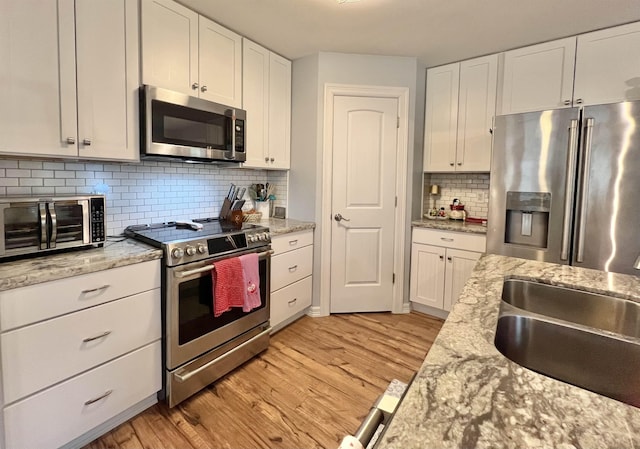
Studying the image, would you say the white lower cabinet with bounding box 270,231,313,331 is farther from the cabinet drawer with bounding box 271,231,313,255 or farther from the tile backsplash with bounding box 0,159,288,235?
the tile backsplash with bounding box 0,159,288,235

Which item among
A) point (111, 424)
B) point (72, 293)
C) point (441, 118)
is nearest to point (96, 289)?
point (72, 293)

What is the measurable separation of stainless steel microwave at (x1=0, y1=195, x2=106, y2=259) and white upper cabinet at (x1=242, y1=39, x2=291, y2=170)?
1223 millimetres

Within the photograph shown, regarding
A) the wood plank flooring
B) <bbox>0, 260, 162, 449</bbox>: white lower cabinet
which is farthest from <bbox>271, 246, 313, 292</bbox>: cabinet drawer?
<bbox>0, 260, 162, 449</bbox>: white lower cabinet

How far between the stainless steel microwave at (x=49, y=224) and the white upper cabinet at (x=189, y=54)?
0.84 meters

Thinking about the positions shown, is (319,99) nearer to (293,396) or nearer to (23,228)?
(23,228)

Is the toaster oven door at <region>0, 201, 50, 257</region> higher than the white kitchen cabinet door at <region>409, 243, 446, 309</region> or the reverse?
higher

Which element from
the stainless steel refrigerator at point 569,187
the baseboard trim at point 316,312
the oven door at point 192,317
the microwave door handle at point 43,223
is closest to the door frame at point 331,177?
the baseboard trim at point 316,312

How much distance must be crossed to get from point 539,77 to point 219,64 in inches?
102

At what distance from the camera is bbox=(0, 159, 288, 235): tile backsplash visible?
1770mm

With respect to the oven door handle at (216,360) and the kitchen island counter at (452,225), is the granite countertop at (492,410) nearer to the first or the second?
the oven door handle at (216,360)

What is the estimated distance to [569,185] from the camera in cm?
220

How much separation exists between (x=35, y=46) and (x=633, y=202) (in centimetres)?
344

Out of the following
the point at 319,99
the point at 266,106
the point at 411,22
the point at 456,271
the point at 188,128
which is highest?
the point at 411,22

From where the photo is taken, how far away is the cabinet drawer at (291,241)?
2.59 meters
